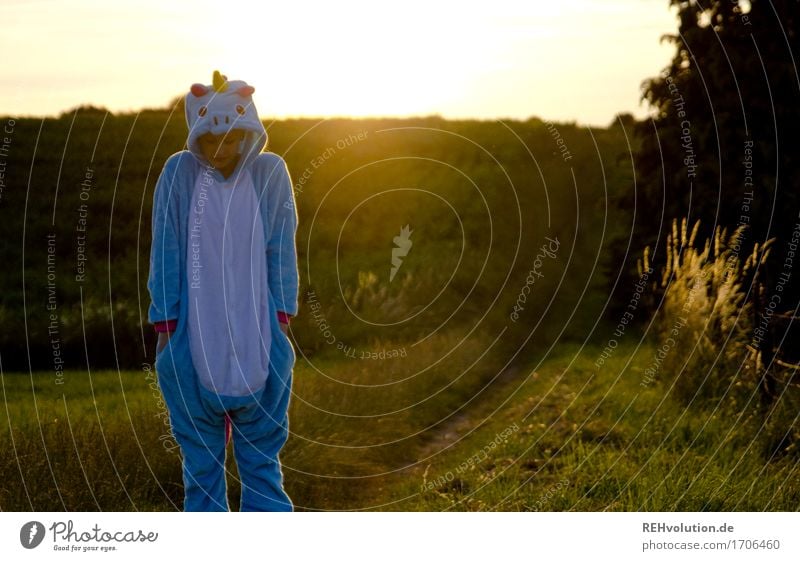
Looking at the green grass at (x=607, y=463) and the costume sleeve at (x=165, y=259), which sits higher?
the costume sleeve at (x=165, y=259)

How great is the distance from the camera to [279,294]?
539 centimetres

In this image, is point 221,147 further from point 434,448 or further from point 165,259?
point 434,448

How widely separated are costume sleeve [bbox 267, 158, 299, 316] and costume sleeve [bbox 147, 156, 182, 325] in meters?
0.50

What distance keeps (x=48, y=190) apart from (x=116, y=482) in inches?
589

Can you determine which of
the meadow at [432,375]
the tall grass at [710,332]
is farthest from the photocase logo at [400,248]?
the tall grass at [710,332]

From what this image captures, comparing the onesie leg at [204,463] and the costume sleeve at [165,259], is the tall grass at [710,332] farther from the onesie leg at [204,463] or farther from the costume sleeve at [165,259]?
the costume sleeve at [165,259]

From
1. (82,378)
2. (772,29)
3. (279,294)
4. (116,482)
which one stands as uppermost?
(772,29)

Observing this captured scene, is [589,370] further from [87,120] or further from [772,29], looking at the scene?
[87,120]

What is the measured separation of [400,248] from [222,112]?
423 inches

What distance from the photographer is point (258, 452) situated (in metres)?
5.43

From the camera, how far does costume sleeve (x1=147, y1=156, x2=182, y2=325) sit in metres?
5.22

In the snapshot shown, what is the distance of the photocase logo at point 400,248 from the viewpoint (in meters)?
13.5
